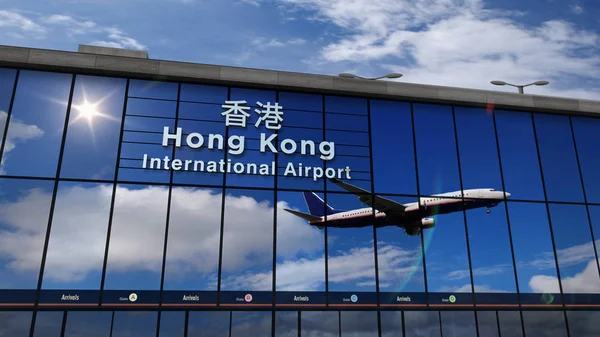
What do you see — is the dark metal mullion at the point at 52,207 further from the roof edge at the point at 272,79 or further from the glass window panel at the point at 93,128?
the roof edge at the point at 272,79

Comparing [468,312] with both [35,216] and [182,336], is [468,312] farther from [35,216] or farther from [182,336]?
Answer: [35,216]

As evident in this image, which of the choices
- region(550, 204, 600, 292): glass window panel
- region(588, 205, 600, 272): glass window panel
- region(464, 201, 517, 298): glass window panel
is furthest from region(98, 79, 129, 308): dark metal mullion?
region(588, 205, 600, 272): glass window panel

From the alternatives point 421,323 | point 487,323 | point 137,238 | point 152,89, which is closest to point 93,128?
point 152,89

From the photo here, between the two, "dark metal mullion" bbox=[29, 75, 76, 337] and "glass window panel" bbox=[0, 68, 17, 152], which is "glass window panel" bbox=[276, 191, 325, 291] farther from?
"glass window panel" bbox=[0, 68, 17, 152]

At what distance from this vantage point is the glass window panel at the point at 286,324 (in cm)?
1980

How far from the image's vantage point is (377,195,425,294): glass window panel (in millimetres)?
21219

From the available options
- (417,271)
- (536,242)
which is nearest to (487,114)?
(536,242)

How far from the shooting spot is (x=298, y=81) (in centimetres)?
2308

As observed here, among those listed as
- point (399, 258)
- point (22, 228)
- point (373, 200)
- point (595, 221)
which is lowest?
point (399, 258)

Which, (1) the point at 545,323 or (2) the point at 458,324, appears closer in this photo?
(2) the point at 458,324

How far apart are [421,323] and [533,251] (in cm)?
657

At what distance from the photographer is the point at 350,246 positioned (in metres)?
21.2

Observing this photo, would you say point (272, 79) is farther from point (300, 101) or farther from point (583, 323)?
point (583, 323)

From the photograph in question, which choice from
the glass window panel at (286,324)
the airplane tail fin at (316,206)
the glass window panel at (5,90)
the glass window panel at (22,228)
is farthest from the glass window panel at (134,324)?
the glass window panel at (5,90)
